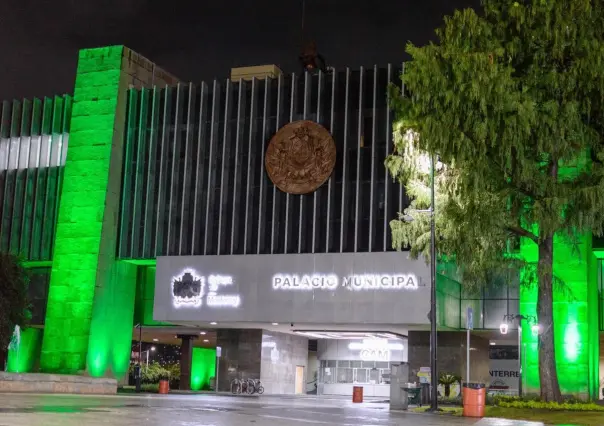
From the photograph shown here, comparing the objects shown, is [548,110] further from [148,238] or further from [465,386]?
[148,238]

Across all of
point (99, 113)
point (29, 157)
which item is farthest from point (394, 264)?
point (29, 157)

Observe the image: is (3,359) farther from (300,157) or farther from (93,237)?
(300,157)

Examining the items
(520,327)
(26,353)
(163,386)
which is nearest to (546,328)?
(520,327)

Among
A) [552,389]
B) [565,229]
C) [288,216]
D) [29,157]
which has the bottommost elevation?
[552,389]

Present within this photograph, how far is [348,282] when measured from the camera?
43406 millimetres

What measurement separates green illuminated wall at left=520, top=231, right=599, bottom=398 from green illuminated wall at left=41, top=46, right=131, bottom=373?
79.8ft

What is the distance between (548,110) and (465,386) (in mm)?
9217

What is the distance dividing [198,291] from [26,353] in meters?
16.7

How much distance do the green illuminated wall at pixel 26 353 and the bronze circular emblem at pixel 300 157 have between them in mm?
21723

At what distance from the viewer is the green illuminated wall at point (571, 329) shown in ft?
125

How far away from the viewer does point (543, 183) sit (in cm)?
2738

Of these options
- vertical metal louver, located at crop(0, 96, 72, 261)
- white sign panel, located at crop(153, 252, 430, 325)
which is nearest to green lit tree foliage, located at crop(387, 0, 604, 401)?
white sign panel, located at crop(153, 252, 430, 325)

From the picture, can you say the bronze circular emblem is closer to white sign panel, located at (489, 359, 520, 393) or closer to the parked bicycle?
the parked bicycle

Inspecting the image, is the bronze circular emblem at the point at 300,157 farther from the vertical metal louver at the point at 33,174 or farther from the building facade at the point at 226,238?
the vertical metal louver at the point at 33,174
